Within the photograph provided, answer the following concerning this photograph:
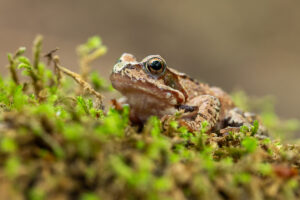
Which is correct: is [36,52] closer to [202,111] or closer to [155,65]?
[155,65]

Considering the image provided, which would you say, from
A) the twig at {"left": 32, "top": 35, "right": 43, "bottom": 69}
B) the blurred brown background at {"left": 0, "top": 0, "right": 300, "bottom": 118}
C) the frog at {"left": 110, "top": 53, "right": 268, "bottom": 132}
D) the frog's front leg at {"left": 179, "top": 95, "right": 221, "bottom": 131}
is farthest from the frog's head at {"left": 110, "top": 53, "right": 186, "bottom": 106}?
the blurred brown background at {"left": 0, "top": 0, "right": 300, "bottom": 118}

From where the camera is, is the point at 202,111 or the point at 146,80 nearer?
the point at 146,80

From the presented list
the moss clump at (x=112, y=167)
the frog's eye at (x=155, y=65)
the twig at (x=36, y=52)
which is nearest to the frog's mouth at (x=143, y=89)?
the frog's eye at (x=155, y=65)

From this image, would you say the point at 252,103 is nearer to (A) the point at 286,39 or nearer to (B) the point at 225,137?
(B) the point at 225,137

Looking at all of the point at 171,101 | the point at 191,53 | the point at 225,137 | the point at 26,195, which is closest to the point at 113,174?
the point at 26,195

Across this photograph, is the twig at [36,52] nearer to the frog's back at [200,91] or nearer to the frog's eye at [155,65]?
the frog's eye at [155,65]

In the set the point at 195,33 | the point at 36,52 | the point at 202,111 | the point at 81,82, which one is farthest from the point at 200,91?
the point at 195,33
